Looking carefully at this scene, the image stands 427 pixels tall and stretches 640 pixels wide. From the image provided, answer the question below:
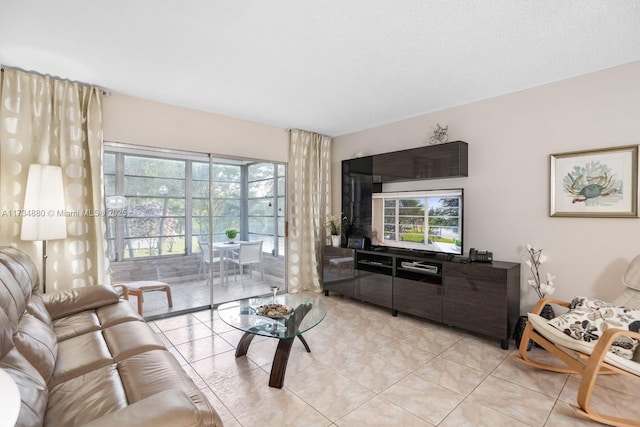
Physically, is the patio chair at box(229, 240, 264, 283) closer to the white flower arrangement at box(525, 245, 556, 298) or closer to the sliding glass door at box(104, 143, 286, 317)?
the sliding glass door at box(104, 143, 286, 317)

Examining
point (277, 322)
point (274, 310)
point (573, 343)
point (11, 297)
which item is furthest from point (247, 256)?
point (573, 343)

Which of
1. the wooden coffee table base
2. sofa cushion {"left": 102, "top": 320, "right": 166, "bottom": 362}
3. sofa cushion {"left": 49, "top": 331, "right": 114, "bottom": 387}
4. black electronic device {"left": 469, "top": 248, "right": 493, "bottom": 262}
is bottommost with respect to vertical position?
the wooden coffee table base

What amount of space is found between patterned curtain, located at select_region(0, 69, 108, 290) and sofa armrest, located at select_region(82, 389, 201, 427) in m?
2.64

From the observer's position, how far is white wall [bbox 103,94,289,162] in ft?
11.2

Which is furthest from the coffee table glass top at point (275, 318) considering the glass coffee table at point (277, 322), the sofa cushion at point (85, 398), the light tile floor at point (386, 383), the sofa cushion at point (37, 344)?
the sofa cushion at point (37, 344)

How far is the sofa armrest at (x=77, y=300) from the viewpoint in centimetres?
241

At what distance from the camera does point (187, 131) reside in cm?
388

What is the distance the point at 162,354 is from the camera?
1845 millimetres

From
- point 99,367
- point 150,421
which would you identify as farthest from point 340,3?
point 99,367

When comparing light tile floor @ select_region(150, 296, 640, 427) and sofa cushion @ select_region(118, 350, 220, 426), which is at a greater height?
sofa cushion @ select_region(118, 350, 220, 426)

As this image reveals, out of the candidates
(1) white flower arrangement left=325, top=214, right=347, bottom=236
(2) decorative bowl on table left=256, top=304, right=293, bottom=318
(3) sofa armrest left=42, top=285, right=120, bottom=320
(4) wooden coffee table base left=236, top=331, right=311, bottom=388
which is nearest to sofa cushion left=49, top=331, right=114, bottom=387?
(3) sofa armrest left=42, top=285, right=120, bottom=320

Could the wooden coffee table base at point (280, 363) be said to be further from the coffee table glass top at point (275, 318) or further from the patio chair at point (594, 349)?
the patio chair at point (594, 349)

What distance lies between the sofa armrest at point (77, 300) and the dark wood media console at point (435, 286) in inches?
108

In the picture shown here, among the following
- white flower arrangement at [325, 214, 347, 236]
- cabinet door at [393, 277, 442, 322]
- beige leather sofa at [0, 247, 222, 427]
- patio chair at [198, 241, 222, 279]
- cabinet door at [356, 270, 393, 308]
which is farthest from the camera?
white flower arrangement at [325, 214, 347, 236]
